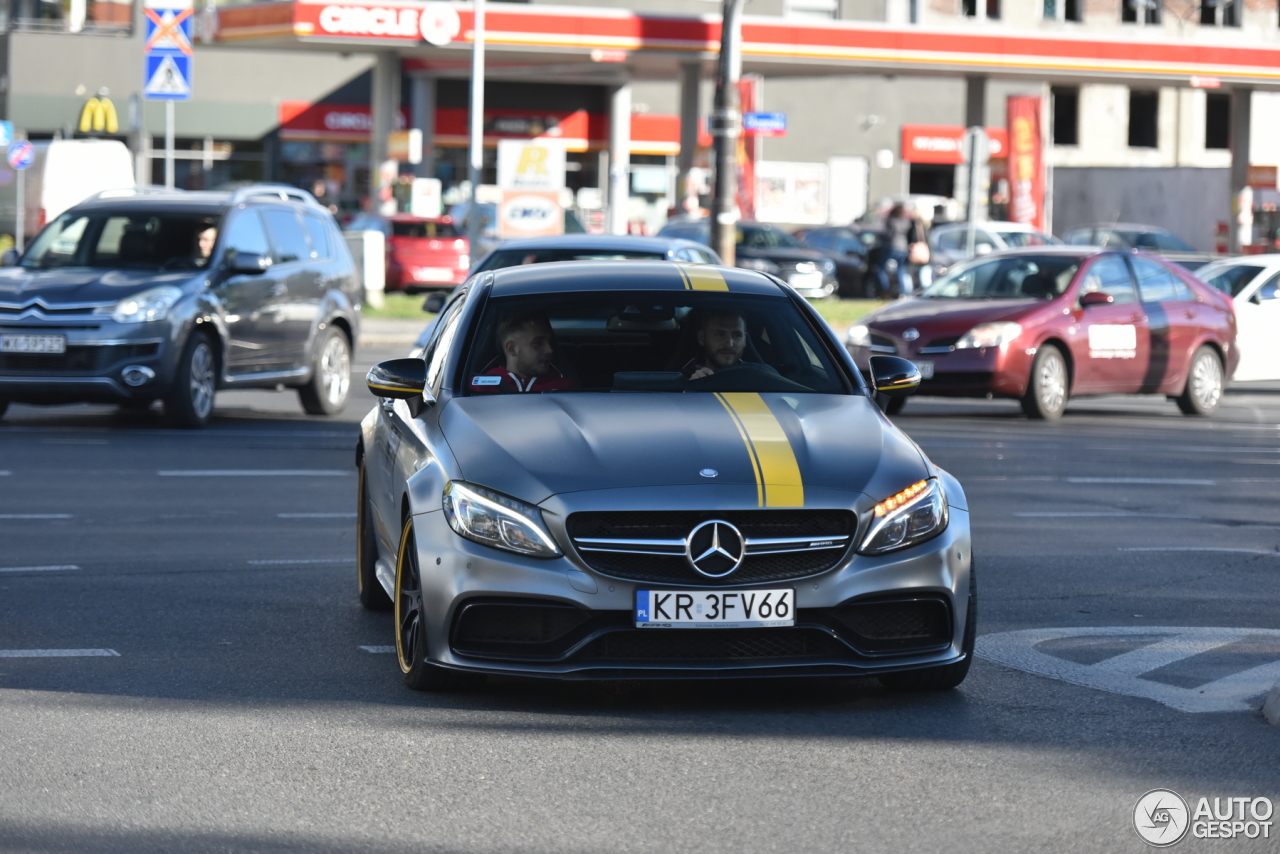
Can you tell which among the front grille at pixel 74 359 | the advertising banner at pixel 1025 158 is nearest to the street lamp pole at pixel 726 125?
the front grille at pixel 74 359

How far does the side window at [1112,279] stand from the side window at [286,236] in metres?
6.76

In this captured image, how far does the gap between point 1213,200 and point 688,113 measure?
16.2 meters

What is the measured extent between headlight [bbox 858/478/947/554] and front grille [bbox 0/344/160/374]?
997cm

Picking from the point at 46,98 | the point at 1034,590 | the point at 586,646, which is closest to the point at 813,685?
the point at 586,646

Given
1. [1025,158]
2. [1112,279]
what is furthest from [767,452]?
[1025,158]

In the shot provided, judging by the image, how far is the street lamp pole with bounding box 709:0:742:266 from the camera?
2664 cm

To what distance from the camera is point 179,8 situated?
80.7 feet

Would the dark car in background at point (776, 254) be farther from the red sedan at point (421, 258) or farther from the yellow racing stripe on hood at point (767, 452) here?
the yellow racing stripe on hood at point (767, 452)

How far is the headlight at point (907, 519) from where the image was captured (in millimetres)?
6227

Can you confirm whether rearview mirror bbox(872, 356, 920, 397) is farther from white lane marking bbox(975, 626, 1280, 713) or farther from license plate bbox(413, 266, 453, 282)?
license plate bbox(413, 266, 453, 282)

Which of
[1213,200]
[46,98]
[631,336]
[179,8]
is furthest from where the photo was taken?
[46,98]

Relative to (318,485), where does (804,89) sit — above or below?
above

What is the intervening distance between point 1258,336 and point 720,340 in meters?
15.3

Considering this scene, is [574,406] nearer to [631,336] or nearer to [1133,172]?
[631,336]
